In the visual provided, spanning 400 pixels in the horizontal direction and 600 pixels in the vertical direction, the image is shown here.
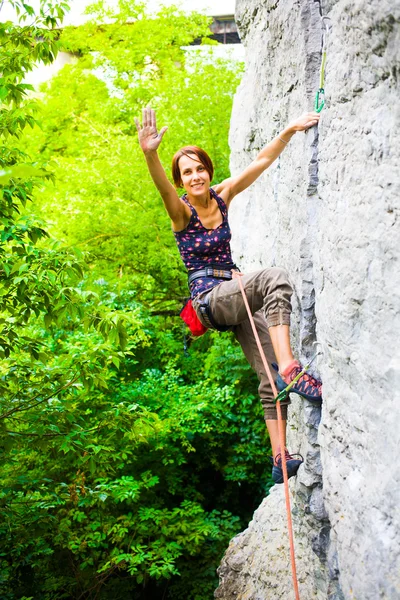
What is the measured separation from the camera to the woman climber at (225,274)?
3252 mm

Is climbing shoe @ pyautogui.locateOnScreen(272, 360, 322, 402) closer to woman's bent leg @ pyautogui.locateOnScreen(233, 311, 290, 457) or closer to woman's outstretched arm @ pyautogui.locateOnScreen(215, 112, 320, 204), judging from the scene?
woman's bent leg @ pyautogui.locateOnScreen(233, 311, 290, 457)

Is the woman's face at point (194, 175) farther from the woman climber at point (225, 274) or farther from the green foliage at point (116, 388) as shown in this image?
the green foliage at point (116, 388)

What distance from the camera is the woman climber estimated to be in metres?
3.25

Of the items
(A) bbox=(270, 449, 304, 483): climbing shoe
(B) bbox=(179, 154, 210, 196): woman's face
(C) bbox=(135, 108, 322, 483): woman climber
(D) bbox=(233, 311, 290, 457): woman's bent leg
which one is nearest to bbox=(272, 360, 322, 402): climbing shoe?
(C) bbox=(135, 108, 322, 483): woman climber

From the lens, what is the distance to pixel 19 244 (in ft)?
13.0

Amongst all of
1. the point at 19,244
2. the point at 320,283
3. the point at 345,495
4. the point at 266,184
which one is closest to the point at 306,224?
the point at 320,283

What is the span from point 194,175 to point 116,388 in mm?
4259

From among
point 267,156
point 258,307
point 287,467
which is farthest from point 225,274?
point 287,467

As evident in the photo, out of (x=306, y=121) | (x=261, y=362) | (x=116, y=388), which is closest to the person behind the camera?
(x=306, y=121)

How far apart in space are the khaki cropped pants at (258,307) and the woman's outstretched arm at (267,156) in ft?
2.32

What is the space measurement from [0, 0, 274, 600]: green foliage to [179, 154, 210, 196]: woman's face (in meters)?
0.74

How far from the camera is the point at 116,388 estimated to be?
7602 millimetres

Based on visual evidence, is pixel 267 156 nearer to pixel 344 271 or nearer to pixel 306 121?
pixel 306 121

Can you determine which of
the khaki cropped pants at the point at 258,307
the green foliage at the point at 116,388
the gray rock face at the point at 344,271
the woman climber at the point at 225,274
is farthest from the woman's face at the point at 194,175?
the green foliage at the point at 116,388
